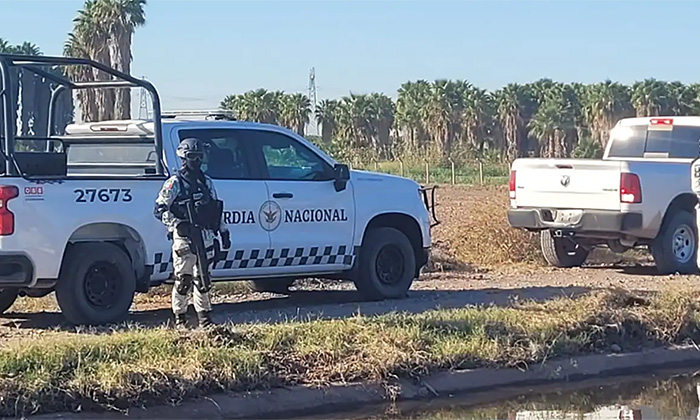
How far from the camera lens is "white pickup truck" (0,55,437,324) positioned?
1048cm

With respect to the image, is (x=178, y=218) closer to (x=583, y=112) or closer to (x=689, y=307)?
(x=689, y=307)

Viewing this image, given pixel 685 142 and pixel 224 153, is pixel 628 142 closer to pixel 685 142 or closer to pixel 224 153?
pixel 685 142

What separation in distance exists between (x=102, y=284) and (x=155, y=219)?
71 cm

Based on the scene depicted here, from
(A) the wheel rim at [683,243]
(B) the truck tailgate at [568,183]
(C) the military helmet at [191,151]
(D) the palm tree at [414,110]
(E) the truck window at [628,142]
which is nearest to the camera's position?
(C) the military helmet at [191,151]

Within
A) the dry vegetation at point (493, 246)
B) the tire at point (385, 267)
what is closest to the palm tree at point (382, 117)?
the dry vegetation at point (493, 246)

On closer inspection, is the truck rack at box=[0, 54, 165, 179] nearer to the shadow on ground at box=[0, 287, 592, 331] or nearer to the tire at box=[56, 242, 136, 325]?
the tire at box=[56, 242, 136, 325]

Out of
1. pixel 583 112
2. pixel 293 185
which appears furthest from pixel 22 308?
pixel 583 112

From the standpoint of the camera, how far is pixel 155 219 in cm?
1114

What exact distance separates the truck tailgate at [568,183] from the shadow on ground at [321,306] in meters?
1.99

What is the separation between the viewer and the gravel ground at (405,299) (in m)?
11.7

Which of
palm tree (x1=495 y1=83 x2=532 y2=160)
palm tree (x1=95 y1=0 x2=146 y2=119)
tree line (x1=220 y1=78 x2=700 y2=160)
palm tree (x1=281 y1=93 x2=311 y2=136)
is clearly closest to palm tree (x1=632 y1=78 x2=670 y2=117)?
tree line (x1=220 y1=78 x2=700 y2=160)

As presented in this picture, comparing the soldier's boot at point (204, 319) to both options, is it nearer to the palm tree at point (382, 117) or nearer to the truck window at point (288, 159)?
the truck window at point (288, 159)

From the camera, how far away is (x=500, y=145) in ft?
292

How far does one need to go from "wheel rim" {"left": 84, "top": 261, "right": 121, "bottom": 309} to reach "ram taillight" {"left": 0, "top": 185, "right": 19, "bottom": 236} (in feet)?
2.82
